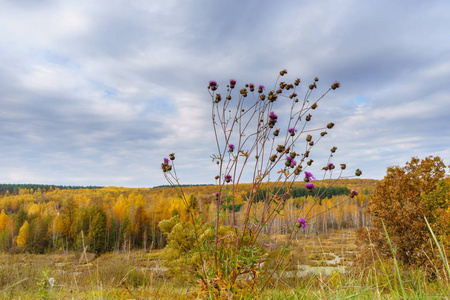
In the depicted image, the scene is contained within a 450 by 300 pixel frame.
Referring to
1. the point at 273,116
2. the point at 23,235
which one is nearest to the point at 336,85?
the point at 273,116

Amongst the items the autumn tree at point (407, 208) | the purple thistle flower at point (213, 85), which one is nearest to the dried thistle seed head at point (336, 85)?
the purple thistle flower at point (213, 85)

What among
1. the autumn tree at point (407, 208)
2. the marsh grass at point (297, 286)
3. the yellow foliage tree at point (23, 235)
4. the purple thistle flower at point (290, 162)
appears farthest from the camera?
the yellow foliage tree at point (23, 235)

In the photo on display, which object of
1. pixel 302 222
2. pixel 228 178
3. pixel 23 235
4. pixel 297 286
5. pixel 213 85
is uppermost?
pixel 213 85

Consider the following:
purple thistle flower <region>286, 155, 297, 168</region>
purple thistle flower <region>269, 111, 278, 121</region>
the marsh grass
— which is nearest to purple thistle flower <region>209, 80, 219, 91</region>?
purple thistle flower <region>269, 111, 278, 121</region>

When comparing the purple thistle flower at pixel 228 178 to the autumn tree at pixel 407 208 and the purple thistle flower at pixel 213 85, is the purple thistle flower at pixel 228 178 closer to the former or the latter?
the purple thistle flower at pixel 213 85

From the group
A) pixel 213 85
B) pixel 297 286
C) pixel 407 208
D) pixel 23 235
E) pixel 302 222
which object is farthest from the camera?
pixel 23 235

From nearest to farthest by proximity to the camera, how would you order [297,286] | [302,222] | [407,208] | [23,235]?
[302,222] → [297,286] → [407,208] → [23,235]

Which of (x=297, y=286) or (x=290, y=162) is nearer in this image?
(x=290, y=162)

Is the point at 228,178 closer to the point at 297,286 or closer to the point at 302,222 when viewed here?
the point at 302,222

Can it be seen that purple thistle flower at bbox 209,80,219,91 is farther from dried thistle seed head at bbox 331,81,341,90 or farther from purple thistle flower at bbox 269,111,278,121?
dried thistle seed head at bbox 331,81,341,90

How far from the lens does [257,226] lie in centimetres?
296

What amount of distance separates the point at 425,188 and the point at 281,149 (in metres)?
12.4

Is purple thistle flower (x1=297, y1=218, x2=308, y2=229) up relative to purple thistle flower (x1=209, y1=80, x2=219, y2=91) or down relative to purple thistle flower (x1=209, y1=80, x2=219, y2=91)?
down

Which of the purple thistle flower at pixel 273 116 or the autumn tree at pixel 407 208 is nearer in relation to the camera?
the purple thistle flower at pixel 273 116
